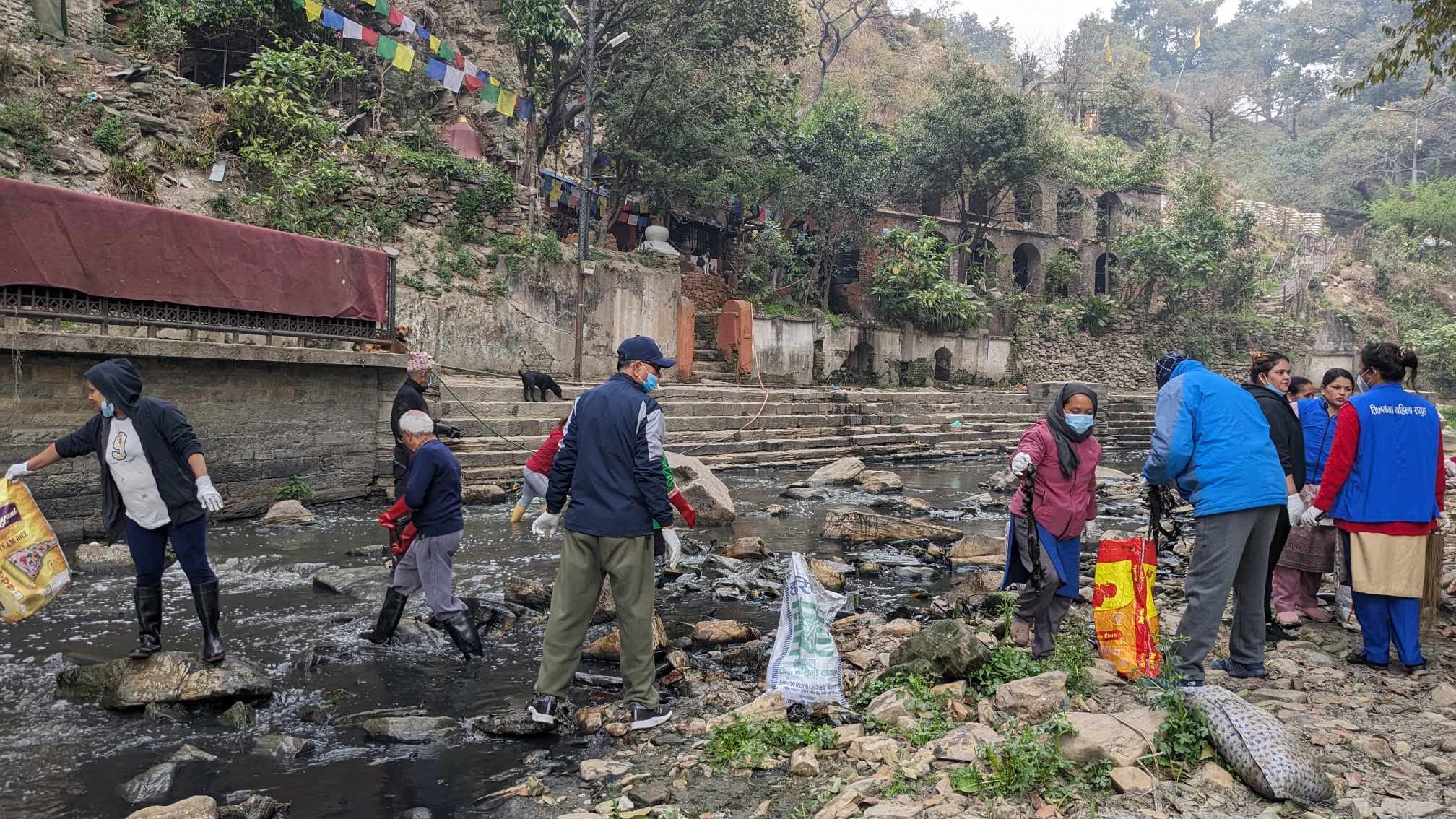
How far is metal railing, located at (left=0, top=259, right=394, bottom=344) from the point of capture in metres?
9.09

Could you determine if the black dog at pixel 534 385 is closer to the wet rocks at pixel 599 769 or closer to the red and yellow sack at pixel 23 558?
the red and yellow sack at pixel 23 558

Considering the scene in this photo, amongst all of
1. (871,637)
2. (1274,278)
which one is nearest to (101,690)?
(871,637)

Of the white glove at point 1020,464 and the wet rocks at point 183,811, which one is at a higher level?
the white glove at point 1020,464

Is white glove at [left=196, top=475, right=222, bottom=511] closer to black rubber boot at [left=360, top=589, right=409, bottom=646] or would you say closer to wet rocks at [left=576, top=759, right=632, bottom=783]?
black rubber boot at [left=360, top=589, right=409, bottom=646]

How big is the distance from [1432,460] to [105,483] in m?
7.08

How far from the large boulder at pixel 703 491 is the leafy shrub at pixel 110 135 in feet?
40.5

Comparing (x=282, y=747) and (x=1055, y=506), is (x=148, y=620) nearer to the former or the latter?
(x=282, y=747)

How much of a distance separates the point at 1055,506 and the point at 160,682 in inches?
190

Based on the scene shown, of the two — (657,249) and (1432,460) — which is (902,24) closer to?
(657,249)

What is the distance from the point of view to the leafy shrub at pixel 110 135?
51.9 feet

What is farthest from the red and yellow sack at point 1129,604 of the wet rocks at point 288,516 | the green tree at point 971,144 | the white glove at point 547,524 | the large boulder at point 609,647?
the green tree at point 971,144

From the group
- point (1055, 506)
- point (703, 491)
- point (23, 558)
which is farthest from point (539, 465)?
point (703, 491)

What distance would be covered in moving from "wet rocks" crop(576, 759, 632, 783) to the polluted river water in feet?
0.75

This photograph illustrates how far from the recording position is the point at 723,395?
19.3 meters
